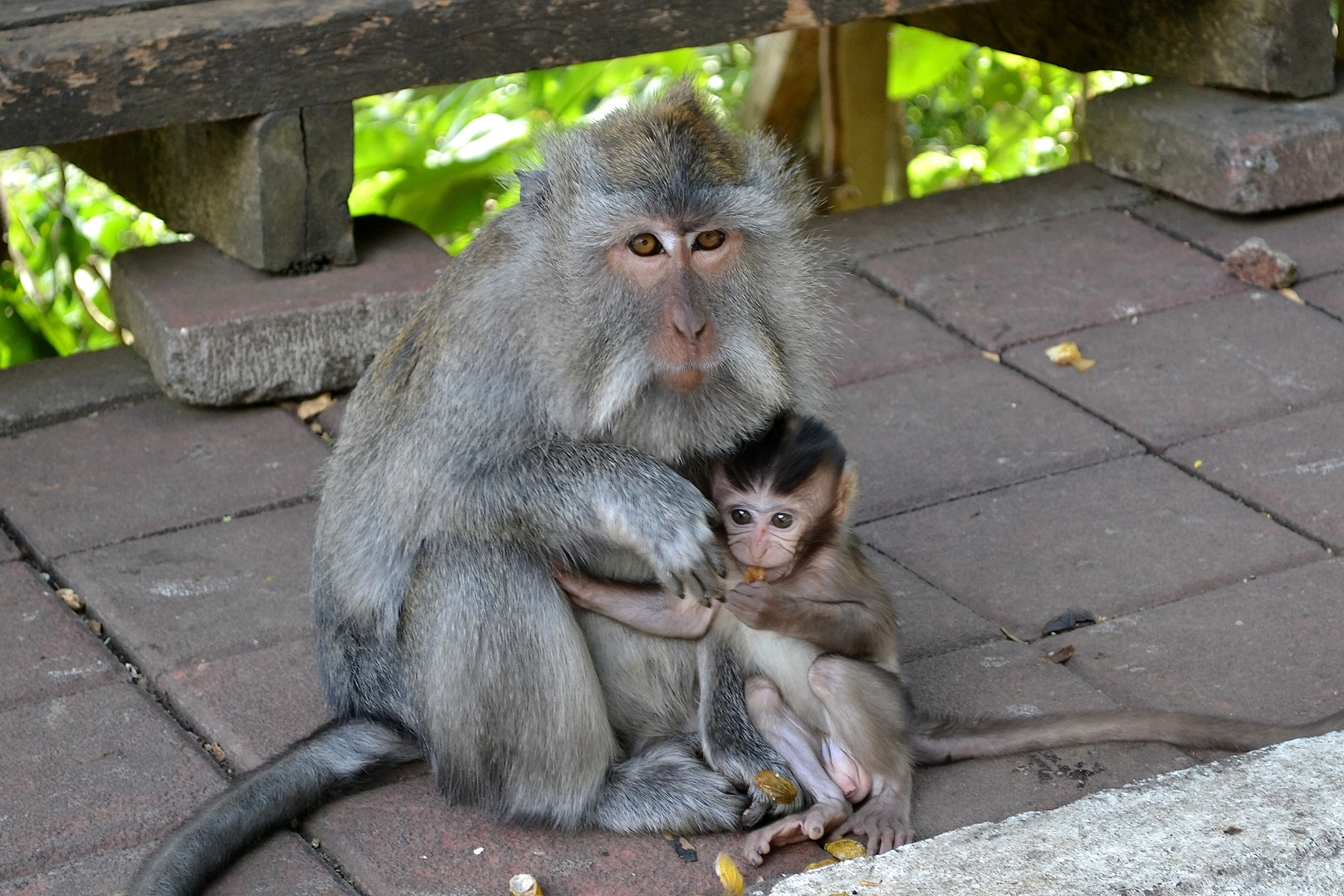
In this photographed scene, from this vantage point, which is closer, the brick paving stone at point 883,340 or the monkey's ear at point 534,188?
the monkey's ear at point 534,188

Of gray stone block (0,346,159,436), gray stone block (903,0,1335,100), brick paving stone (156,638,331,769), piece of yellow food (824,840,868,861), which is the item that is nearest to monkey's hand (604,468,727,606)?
piece of yellow food (824,840,868,861)

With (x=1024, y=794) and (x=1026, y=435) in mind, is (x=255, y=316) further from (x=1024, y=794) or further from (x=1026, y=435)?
(x=1024, y=794)

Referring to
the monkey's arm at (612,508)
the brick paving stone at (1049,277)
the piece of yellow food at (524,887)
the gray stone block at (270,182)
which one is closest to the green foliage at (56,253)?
the gray stone block at (270,182)

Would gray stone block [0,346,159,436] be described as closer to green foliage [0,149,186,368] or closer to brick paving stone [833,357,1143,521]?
green foliage [0,149,186,368]

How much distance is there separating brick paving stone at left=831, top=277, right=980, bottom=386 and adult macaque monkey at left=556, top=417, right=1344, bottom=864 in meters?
1.67

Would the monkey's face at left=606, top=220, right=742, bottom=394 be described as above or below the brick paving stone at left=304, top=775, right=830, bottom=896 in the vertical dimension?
above

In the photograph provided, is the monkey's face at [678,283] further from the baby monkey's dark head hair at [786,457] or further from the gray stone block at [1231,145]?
the gray stone block at [1231,145]

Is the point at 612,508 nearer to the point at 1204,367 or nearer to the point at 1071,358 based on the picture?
the point at 1071,358

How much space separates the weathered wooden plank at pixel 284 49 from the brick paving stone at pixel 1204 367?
4.50ft

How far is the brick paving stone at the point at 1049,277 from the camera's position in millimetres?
4996

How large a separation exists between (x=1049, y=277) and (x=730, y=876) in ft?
9.50

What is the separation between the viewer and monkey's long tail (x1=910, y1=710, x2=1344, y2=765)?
10.2ft

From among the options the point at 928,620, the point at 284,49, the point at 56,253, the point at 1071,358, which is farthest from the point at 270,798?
the point at 56,253

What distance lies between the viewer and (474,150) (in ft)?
21.8
